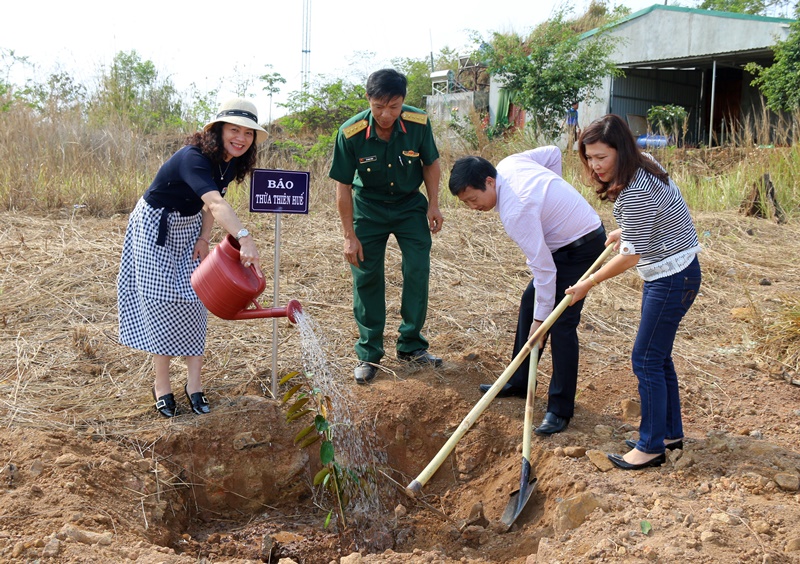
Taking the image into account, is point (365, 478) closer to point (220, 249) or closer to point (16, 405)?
point (220, 249)

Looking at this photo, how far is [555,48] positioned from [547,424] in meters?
11.8

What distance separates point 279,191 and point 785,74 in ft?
39.5

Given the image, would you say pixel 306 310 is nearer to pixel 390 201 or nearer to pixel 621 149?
pixel 390 201

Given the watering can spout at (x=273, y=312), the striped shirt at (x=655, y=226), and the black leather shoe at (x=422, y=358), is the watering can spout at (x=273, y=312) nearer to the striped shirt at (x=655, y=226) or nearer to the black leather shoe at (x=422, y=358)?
the black leather shoe at (x=422, y=358)

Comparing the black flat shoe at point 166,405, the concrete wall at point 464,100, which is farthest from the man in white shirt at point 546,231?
the concrete wall at point 464,100

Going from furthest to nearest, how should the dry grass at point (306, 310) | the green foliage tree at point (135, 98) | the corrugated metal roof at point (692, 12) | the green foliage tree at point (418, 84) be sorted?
the green foliage tree at point (418, 84)
the corrugated metal roof at point (692, 12)
the green foliage tree at point (135, 98)
the dry grass at point (306, 310)

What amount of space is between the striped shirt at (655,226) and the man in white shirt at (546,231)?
1.18 ft

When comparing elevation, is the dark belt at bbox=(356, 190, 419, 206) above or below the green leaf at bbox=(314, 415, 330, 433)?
above

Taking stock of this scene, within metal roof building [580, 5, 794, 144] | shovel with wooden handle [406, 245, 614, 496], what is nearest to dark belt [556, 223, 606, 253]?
shovel with wooden handle [406, 245, 614, 496]

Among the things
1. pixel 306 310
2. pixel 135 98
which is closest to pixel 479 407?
pixel 306 310

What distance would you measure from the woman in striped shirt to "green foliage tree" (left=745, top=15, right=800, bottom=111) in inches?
436

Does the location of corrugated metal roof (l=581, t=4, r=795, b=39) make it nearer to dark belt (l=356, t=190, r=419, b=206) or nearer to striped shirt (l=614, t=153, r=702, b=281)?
dark belt (l=356, t=190, r=419, b=206)

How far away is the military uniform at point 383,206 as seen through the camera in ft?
12.0

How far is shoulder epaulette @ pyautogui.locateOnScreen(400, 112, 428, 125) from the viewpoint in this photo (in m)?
3.68
